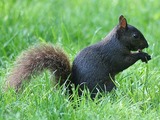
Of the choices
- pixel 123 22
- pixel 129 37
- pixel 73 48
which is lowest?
pixel 73 48

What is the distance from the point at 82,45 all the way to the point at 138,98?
1.85 m

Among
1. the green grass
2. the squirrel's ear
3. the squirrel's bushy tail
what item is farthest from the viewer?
the squirrel's ear

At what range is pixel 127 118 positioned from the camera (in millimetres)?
4777

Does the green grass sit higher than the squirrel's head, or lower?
lower

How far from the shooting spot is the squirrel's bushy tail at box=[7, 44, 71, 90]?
17.6 feet

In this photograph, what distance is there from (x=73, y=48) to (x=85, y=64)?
3.27ft

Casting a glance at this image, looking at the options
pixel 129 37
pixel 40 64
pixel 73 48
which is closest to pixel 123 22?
pixel 129 37

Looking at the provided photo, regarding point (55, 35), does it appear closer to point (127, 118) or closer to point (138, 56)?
point (138, 56)

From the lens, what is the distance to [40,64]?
5.39 m

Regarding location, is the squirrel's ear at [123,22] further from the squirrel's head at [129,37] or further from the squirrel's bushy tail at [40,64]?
the squirrel's bushy tail at [40,64]

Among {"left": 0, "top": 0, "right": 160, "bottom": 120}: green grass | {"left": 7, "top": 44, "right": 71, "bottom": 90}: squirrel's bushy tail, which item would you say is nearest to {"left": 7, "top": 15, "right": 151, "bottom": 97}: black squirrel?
{"left": 7, "top": 44, "right": 71, "bottom": 90}: squirrel's bushy tail

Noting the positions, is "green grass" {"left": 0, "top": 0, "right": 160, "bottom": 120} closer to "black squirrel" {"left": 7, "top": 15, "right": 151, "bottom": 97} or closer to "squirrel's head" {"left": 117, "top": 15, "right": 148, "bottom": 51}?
"black squirrel" {"left": 7, "top": 15, "right": 151, "bottom": 97}

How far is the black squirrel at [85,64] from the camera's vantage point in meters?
5.40

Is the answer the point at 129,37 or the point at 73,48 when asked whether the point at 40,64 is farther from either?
the point at 73,48
